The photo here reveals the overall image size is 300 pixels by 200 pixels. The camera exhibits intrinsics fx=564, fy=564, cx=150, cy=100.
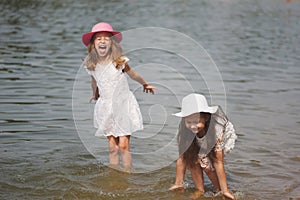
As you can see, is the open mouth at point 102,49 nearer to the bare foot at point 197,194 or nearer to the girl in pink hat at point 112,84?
the girl in pink hat at point 112,84

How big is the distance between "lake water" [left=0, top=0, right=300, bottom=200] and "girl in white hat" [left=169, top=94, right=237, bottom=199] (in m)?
0.34

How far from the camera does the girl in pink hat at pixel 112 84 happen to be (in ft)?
20.0

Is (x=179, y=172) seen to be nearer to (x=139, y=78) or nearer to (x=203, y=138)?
(x=203, y=138)

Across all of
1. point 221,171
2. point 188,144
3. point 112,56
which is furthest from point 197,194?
point 112,56

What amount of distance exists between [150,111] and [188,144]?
3.68 metres

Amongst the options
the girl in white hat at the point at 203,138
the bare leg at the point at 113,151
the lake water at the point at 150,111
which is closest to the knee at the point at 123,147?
the bare leg at the point at 113,151

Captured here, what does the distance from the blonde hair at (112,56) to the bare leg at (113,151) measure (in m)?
0.83

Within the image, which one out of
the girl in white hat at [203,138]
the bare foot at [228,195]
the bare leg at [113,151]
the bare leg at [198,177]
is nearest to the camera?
the girl in white hat at [203,138]

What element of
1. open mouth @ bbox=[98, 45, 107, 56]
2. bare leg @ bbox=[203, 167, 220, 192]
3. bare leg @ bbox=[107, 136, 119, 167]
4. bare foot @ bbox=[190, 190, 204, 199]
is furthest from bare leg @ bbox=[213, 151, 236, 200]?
open mouth @ bbox=[98, 45, 107, 56]

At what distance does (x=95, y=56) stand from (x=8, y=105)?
355cm

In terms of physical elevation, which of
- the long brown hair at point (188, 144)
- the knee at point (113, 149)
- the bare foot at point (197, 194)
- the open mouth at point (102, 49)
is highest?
the open mouth at point (102, 49)

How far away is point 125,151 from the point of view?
631 cm

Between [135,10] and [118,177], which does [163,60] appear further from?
[135,10]

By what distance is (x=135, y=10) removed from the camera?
28.9m
